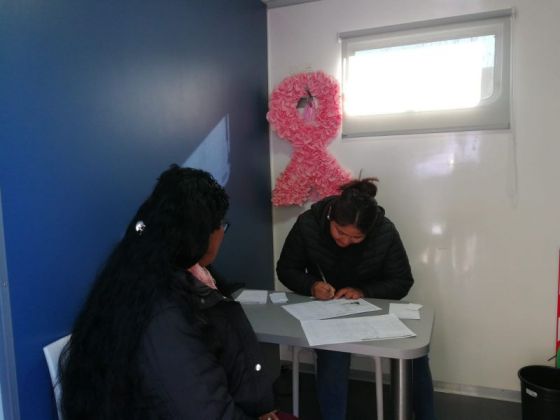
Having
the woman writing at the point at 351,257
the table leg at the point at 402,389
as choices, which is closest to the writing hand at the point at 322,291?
the woman writing at the point at 351,257

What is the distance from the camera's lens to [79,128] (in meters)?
1.25

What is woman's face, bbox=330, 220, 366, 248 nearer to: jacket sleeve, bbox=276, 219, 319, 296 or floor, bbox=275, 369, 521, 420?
jacket sleeve, bbox=276, 219, 319, 296

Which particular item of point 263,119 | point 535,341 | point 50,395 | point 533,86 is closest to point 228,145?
point 263,119

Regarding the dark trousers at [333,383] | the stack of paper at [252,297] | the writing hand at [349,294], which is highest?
the writing hand at [349,294]

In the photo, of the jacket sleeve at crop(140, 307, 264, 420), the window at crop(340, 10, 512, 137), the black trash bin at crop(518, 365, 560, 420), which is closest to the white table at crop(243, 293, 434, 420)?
the jacket sleeve at crop(140, 307, 264, 420)

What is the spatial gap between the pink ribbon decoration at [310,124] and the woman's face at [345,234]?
0.60m

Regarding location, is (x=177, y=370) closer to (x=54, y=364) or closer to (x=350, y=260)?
(x=54, y=364)

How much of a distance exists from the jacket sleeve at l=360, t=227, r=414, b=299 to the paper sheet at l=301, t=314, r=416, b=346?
338mm

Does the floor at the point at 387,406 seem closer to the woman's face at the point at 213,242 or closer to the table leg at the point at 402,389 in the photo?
the table leg at the point at 402,389

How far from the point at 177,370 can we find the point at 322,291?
958mm

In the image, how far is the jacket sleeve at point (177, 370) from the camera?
3.17 ft

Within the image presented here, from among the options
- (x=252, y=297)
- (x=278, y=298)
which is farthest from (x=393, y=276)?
(x=252, y=297)

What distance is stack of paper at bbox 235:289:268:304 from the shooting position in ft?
5.98

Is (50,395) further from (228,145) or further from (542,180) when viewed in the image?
(542,180)
